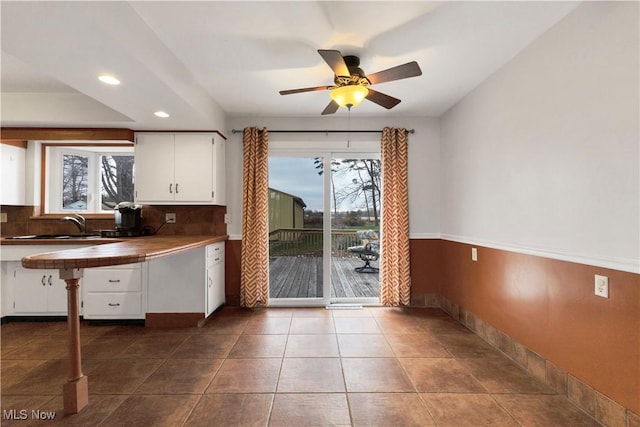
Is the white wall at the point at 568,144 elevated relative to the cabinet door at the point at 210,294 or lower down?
elevated

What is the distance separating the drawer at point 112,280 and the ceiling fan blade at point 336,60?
2858 mm

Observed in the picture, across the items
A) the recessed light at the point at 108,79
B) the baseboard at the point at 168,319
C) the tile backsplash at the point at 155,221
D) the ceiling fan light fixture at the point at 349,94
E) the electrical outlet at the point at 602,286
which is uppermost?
the recessed light at the point at 108,79

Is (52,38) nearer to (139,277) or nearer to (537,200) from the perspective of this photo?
(139,277)

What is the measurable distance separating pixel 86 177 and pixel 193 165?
1.58m

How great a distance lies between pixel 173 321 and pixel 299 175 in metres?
2.24

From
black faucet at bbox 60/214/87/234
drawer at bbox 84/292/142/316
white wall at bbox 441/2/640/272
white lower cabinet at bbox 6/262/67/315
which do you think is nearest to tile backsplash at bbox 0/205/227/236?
black faucet at bbox 60/214/87/234

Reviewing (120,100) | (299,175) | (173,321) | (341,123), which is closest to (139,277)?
(173,321)

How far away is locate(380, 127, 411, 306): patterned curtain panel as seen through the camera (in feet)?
12.2

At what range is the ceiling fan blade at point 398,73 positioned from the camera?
2004 millimetres

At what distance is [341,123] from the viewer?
12.6 feet

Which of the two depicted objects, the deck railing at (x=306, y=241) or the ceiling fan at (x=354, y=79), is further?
the deck railing at (x=306, y=241)

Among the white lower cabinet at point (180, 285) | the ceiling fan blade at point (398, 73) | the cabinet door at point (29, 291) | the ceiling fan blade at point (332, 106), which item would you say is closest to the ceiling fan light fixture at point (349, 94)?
the ceiling fan blade at point (398, 73)

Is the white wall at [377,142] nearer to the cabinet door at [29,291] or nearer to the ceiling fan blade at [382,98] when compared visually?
the ceiling fan blade at [382,98]

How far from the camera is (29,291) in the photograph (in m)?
3.25
